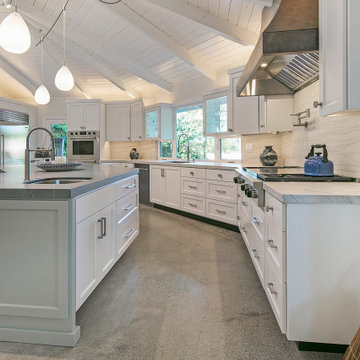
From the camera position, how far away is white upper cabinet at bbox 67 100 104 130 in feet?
20.8

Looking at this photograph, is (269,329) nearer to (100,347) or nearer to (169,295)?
(169,295)

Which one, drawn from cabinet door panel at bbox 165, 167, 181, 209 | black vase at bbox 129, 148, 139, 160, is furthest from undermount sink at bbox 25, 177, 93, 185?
black vase at bbox 129, 148, 139, 160

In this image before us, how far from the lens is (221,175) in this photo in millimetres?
3693

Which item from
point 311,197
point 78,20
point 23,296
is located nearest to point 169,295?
point 23,296

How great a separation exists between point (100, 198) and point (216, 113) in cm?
290

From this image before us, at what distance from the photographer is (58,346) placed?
143 cm

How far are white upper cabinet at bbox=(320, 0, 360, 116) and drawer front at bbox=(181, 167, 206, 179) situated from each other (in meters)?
2.52

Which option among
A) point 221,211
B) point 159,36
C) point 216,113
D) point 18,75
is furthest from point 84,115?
point 221,211

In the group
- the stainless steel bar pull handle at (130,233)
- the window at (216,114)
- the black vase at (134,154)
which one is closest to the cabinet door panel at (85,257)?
the stainless steel bar pull handle at (130,233)

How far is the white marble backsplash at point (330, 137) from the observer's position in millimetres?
1819

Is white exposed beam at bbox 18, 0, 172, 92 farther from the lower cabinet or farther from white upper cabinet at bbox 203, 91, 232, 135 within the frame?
the lower cabinet

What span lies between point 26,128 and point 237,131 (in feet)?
18.0

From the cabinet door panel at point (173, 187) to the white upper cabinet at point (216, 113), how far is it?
2.82ft

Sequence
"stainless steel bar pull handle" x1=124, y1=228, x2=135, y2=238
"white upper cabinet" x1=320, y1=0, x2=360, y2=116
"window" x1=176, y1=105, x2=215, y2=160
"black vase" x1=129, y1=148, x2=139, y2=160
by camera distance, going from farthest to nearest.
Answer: "black vase" x1=129, y1=148, x2=139, y2=160, "window" x1=176, y1=105, x2=215, y2=160, "stainless steel bar pull handle" x1=124, y1=228, x2=135, y2=238, "white upper cabinet" x1=320, y1=0, x2=360, y2=116
